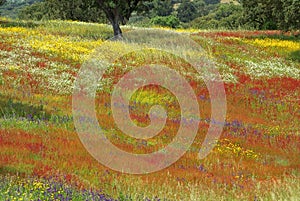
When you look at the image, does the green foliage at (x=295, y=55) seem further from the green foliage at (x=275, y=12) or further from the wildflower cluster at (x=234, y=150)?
the wildflower cluster at (x=234, y=150)

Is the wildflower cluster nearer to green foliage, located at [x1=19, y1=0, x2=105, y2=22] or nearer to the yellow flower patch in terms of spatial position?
the yellow flower patch

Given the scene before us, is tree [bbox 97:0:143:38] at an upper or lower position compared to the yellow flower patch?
upper

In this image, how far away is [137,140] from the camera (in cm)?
1276

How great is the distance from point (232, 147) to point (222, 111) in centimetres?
784

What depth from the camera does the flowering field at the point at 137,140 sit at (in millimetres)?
A: 7738

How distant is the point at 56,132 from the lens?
39.7ft

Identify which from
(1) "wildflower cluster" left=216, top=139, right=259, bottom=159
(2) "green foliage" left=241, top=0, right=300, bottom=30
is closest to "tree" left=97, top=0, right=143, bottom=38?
(2) "green foliage" left=241, top=0, right=300, bottom=30

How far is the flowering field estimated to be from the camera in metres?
7.74

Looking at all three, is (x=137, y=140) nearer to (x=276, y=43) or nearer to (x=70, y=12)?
(x=276, y=43)

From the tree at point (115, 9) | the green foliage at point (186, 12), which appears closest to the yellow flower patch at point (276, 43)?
the tree at point (115, 9)

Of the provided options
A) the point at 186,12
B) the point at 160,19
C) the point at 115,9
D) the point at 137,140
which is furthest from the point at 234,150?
the point at 186,12

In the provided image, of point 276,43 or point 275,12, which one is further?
point 275,12

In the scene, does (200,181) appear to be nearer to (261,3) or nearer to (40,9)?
(261,3)

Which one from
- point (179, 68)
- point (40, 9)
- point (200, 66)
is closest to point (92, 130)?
point (179, 68)
